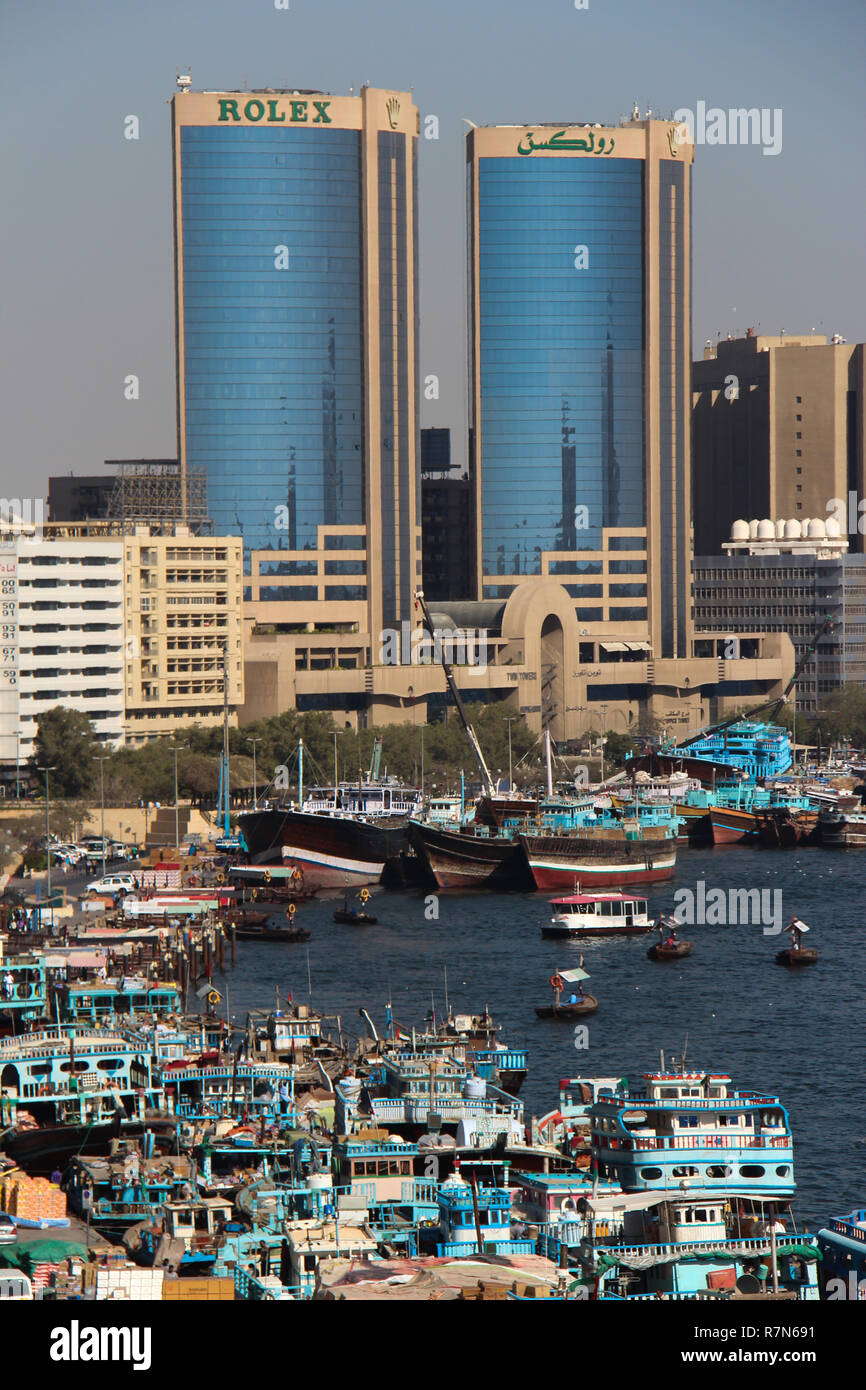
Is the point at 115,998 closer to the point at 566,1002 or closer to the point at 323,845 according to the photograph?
the point at 566,1002

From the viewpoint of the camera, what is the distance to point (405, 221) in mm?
132875

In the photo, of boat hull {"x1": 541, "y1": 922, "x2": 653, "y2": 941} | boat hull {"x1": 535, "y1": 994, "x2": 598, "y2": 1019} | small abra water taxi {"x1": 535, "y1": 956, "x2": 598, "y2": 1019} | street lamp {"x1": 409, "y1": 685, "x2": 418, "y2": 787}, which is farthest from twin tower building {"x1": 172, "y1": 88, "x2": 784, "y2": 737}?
boat hull {"x1": 535, "y1": 994, "x2": 598, "y2": 1019}

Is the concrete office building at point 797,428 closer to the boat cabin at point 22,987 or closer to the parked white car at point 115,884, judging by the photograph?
the parked white car at point 115,884

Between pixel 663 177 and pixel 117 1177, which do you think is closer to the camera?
pixel 117 1177

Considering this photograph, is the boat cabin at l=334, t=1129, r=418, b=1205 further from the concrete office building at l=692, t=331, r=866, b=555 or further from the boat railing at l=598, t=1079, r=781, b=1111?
the concrete office building at l=692, t=331, r=866, b=555

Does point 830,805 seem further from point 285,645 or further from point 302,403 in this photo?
point 302,403

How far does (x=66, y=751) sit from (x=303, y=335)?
156 feet

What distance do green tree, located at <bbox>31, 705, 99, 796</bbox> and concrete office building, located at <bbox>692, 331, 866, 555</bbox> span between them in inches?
3443

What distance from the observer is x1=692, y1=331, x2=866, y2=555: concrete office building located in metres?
166

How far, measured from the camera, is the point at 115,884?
221ft

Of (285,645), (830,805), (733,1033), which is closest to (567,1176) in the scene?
(733,1033)

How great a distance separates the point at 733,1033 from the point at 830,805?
51991 mm

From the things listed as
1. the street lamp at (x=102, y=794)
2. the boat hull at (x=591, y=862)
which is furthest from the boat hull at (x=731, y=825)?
the street lamp at (x=102, y=794)

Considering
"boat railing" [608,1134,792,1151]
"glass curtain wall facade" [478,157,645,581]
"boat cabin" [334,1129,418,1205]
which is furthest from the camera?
"glass curtain wall facade" [478,157,645,581]
